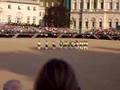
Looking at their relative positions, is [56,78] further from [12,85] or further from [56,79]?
[12,85]

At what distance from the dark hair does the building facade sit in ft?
354

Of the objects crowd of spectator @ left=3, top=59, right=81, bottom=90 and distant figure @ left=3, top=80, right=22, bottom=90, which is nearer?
crowd of spectator @ left=3, top=59, right=81, bottom=90

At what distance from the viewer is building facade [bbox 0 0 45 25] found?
112375mm

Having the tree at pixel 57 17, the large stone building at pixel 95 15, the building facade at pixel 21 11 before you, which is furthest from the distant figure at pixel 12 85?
the large stone building at pixel 95 15

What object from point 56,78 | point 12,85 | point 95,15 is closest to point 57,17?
point 95,15

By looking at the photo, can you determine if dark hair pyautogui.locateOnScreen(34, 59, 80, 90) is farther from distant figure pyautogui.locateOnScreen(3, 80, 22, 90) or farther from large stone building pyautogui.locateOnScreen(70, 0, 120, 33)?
large stone building pyautogui.locateOnScreen(70, 0, 120, 33)

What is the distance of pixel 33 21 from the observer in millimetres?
118875

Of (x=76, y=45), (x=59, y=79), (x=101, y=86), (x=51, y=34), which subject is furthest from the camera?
(x=51, y=34)

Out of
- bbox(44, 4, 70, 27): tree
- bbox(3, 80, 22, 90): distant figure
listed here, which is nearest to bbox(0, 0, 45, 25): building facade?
bbox(44, 4, 70, 27): tree

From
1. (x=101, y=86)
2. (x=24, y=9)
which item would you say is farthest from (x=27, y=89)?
(x=24, y=9)

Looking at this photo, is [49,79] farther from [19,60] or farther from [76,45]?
[76,45]

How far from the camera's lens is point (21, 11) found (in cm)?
11588

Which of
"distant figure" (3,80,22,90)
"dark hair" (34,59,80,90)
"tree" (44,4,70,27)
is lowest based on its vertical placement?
"tree" (44,4,70,27)

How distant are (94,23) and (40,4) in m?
16.1
